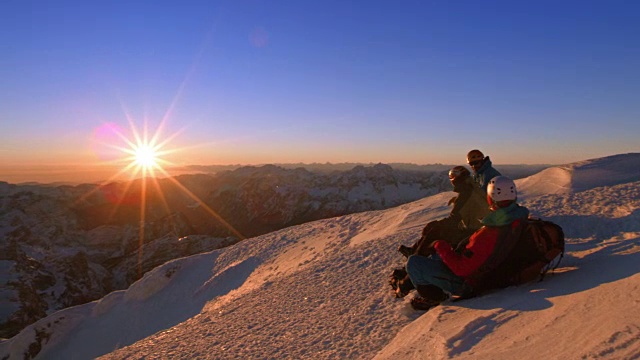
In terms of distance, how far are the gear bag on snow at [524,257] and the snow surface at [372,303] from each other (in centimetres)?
18

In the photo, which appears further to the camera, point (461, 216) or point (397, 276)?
point (461, 216)

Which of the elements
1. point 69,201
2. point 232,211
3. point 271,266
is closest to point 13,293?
point 271,266

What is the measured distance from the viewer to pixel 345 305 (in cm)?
654

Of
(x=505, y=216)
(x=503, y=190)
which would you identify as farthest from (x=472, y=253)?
(x=503, y=190)

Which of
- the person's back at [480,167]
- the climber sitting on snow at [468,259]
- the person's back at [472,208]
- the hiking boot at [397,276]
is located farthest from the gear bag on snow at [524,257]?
the person's back at [480,167]

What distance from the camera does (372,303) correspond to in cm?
622

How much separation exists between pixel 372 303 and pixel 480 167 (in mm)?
2686

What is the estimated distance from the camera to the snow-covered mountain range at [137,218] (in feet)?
98.6

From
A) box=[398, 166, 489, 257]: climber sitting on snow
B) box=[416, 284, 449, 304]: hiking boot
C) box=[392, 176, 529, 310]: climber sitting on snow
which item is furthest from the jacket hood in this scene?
box=[398, 166, 489, 257]: climber sitting on snow

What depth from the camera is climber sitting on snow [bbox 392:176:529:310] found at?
15.2 feet

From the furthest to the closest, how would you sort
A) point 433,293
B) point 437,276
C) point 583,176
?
1. point 583,176
2. point 433,293
3. point 437,276

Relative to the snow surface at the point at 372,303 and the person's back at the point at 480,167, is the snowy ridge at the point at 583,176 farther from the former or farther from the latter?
the person's back at the point at 480,167

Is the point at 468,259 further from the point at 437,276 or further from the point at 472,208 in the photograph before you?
the point at 472,208

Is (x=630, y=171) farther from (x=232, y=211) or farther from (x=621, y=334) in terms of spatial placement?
(x=232, y=211)
